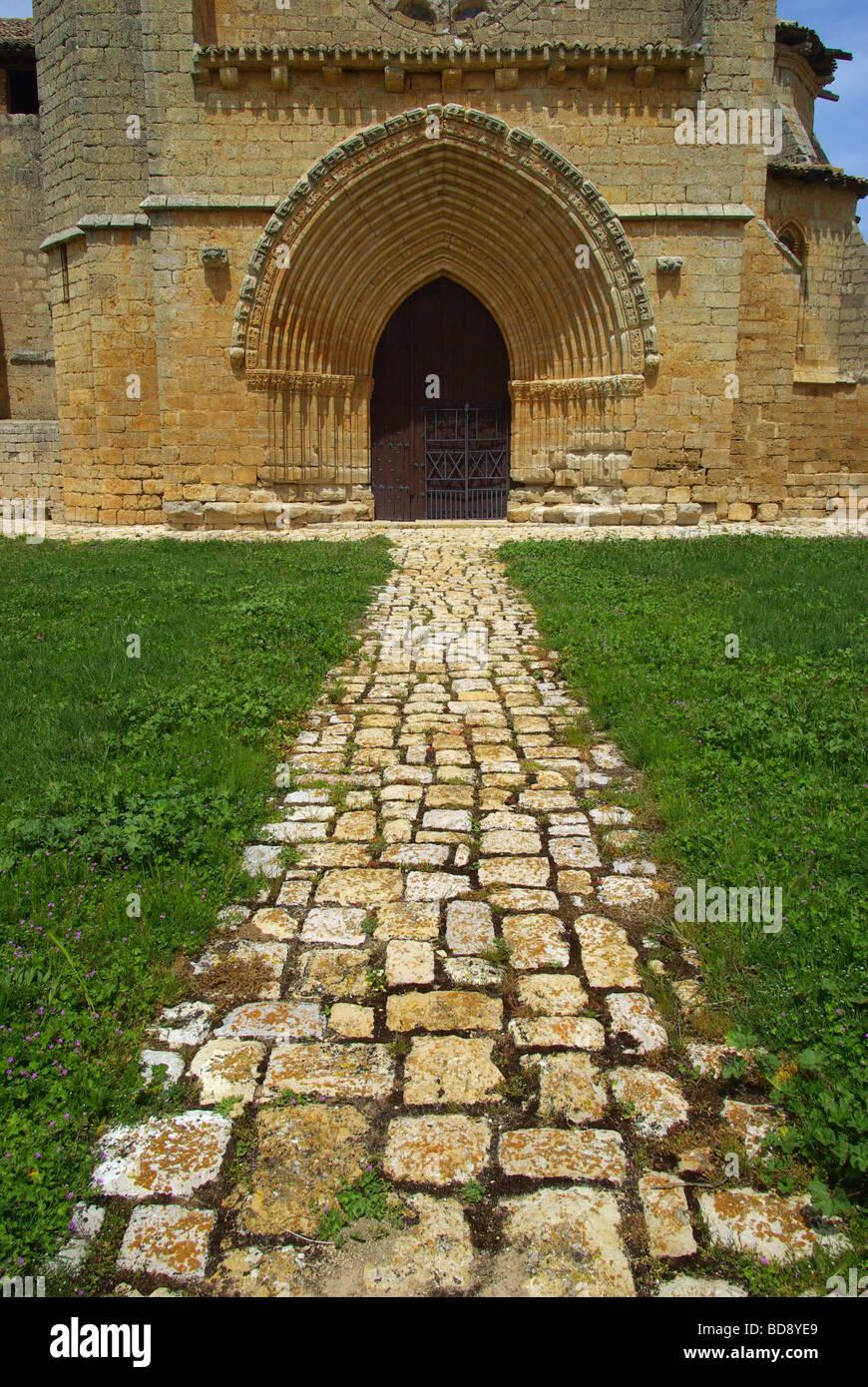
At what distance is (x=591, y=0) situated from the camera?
42.5 ft

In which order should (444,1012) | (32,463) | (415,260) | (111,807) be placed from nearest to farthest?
1. (444,1012)
2. (111,807)
3. (415,260)
4. (32,463)

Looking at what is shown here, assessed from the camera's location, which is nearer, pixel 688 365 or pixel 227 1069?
pixel 227 1069

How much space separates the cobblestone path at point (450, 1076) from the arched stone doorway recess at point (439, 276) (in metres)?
9.44

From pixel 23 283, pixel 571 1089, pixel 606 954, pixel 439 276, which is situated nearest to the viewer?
pixel 571 1089

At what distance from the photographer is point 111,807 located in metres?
3.83

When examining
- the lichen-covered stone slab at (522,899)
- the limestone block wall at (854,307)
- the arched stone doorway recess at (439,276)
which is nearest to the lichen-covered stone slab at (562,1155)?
the lichen-covered stone slab at (522,899)

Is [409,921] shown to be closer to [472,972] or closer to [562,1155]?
[472,972]

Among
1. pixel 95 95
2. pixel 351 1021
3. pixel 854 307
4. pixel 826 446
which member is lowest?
pixel 351 1021

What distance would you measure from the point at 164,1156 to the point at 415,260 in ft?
43.6

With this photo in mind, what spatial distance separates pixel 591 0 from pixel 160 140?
6.57 metres

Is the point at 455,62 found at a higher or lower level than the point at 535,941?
higher

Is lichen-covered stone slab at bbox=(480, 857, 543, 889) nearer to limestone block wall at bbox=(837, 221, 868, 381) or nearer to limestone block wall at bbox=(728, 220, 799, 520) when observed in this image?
limestone block wall at bbox=(728, 220, 799, 520)

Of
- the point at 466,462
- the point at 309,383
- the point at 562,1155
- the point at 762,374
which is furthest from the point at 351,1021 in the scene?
the point at 762,374
